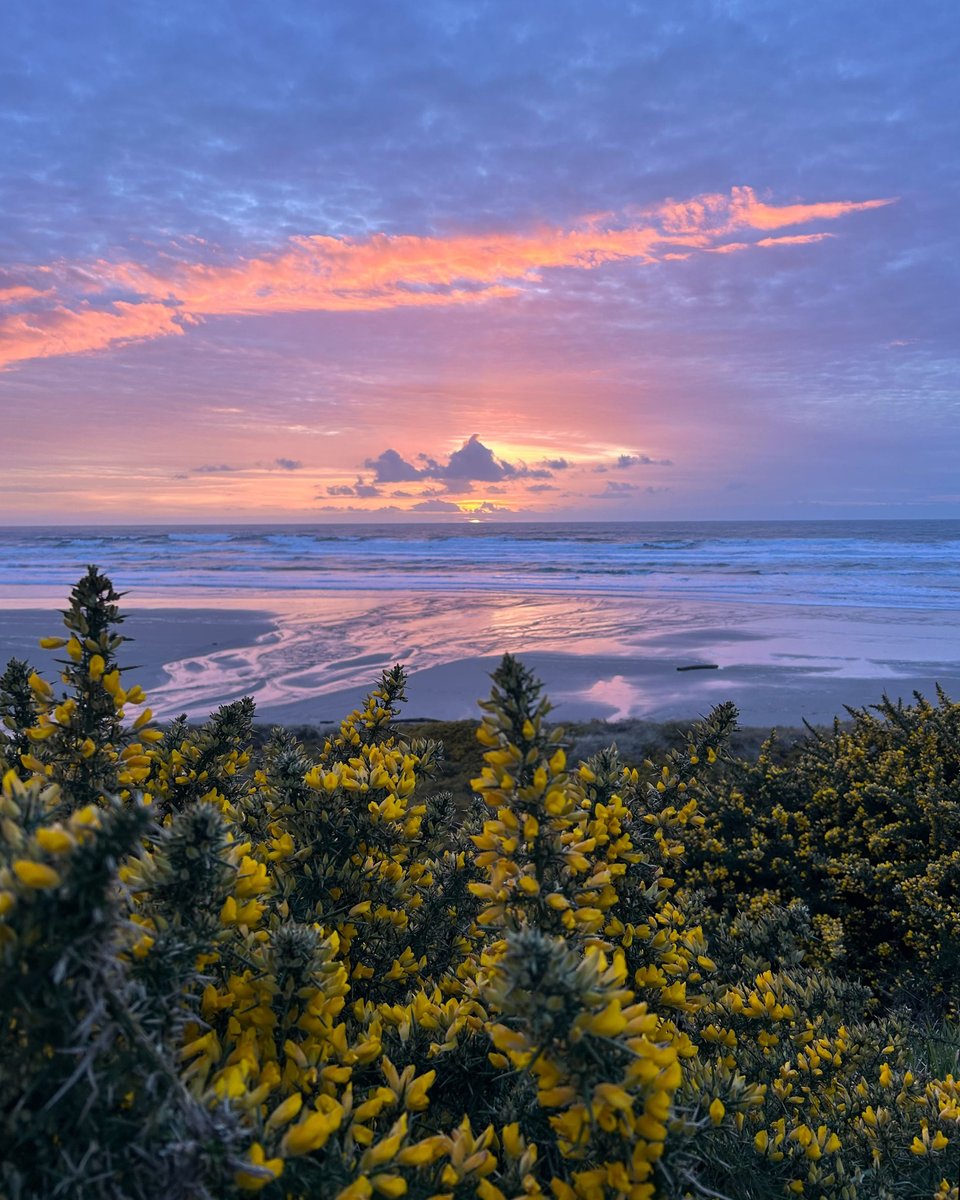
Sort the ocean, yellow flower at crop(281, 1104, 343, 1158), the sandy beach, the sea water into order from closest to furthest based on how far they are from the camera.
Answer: yellow flower at crop(281, 1104, 343, 1158)
the sandy beach
the ocean
the sea water

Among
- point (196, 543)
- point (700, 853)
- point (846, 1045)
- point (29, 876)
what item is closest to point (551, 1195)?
point (29, 876)

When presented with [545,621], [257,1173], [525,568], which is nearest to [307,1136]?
[257,1173]

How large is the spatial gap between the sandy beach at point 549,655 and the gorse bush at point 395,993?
17.3ft

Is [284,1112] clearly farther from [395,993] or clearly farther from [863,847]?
[863,847]

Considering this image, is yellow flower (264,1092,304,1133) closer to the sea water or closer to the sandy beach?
the sandy beach

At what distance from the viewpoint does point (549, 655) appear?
43.9ft

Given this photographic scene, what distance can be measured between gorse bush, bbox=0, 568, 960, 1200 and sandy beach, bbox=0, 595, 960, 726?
17.3 ft

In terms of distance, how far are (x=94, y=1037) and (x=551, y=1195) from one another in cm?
99

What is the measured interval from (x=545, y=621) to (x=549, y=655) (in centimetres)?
399

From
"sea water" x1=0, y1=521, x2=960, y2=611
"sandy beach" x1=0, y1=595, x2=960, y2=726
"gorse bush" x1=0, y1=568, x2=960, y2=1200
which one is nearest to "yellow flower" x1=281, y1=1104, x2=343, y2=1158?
"gorse bush" x1=0, y1=568, x2=960, y2=1200

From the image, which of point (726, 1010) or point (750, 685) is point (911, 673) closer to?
point (750, 685)

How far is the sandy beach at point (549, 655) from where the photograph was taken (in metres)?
10.2

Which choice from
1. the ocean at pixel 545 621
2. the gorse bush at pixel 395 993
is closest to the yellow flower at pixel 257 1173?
the gorse bush at pixel 395 993

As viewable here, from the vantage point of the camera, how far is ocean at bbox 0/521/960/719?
11.3 m
